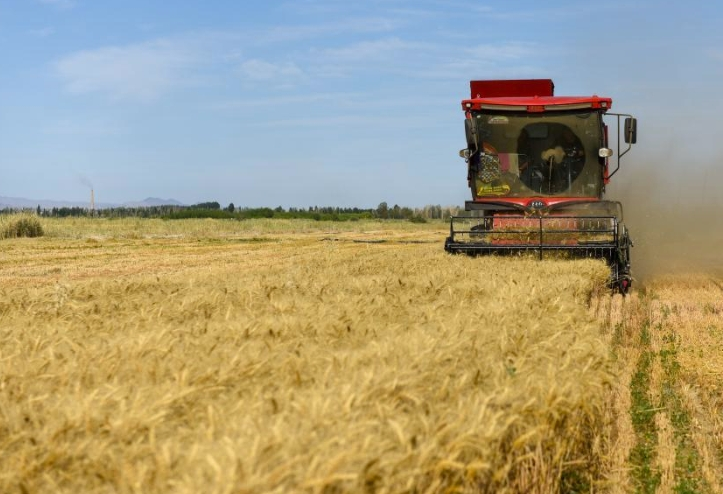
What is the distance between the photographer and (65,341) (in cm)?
484

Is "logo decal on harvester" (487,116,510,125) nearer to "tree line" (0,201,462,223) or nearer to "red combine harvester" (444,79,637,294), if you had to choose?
"red combine harvester" (444,79,637,294)

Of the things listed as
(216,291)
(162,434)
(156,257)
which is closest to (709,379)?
(216,291)

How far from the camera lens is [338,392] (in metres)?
3.36

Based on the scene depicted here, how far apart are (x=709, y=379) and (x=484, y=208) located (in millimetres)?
6618

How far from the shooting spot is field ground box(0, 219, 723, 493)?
281 centimetres

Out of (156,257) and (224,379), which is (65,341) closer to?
(224,379)

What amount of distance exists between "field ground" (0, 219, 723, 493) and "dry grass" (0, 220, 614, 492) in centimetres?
1

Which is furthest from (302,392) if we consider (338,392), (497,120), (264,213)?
(264,213)

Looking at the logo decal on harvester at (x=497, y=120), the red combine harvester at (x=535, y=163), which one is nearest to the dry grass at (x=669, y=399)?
the red combine harvester at (x=535, y=163)

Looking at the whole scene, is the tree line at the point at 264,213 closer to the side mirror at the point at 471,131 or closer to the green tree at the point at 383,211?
the green tree at the point at 383,211

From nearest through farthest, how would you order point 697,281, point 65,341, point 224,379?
point 224,379, point 65,341, point 697,281

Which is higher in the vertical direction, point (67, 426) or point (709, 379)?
point (67, 426)

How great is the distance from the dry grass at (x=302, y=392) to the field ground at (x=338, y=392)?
0.01m

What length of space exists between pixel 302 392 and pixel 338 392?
7.1 inches
